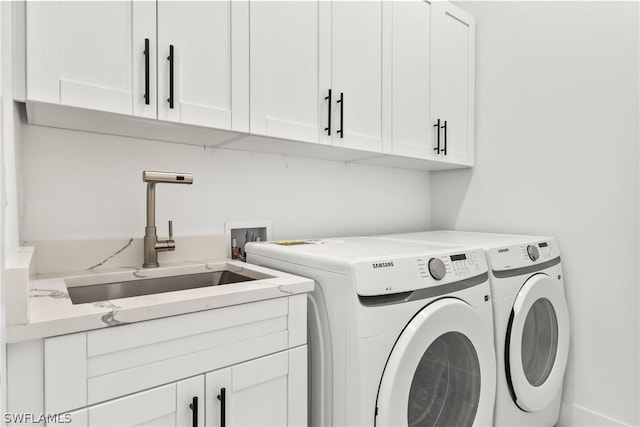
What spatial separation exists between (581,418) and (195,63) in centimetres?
235

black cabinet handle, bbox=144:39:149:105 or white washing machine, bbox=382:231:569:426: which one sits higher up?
black cabinet handle, bbox=144:39:149:105

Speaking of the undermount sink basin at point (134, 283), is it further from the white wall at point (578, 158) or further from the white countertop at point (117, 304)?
the white wall at point (578, 158)

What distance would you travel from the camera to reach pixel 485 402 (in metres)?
1.31

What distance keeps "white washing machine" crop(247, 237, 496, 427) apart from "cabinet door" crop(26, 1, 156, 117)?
74cm

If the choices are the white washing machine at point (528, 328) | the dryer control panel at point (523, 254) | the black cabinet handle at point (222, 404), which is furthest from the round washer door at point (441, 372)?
the black cabinet handle at point (222, 404)

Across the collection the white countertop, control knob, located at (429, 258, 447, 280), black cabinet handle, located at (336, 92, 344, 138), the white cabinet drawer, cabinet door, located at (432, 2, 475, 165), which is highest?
cabinet door, located at (432, 2, 475, 165)

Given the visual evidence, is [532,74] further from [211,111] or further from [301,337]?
[301,337]

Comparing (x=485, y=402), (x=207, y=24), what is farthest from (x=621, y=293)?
(x=207, y=24)

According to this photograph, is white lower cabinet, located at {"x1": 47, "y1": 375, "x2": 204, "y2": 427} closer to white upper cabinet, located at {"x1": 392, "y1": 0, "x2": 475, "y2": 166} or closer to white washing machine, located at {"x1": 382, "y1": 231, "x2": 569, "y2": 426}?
white washing machine, located at {"x1": 382, "y1": 231, "x2": 569, "y2": 426}

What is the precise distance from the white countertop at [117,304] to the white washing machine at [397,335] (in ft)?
0.45

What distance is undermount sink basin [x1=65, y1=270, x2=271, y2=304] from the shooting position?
1.20 meters

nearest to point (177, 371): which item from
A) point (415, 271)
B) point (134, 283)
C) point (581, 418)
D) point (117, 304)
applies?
point (117, 304)

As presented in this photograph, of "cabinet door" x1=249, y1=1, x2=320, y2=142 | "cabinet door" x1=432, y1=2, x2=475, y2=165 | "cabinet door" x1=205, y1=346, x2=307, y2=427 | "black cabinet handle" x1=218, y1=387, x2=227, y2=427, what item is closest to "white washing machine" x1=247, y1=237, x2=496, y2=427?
"cabinet door" x1=205, y1=346, x2=307, y2=427

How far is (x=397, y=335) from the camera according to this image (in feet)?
3.68
